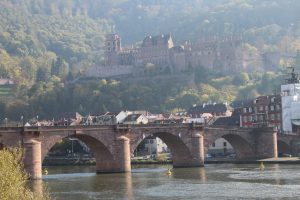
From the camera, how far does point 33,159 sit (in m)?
77.3

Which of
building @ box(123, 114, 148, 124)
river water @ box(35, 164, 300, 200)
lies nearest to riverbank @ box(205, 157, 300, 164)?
river water @ box(35, 164, 300, 200)

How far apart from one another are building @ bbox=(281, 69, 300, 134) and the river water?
29654 mm

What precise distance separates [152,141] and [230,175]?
5454cm

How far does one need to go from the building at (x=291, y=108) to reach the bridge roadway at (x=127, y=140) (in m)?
9.64

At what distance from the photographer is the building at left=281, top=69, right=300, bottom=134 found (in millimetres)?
118938

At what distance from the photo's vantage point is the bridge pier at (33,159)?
76.7m

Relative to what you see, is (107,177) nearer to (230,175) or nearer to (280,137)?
(230,175)

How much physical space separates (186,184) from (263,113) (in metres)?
58.1

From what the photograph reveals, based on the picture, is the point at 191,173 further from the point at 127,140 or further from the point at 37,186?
the point at 37,186

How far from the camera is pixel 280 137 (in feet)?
361

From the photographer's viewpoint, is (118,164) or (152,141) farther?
(152,141)

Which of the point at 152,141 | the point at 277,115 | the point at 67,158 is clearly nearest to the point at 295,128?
the point at 277,115

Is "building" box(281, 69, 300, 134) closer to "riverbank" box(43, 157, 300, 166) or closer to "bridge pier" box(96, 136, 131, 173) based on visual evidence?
"riverbank" box(43, 157, 300, 166)

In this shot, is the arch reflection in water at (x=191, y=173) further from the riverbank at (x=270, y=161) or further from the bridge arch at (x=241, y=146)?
the bridge arch at (x=241, y=146)
